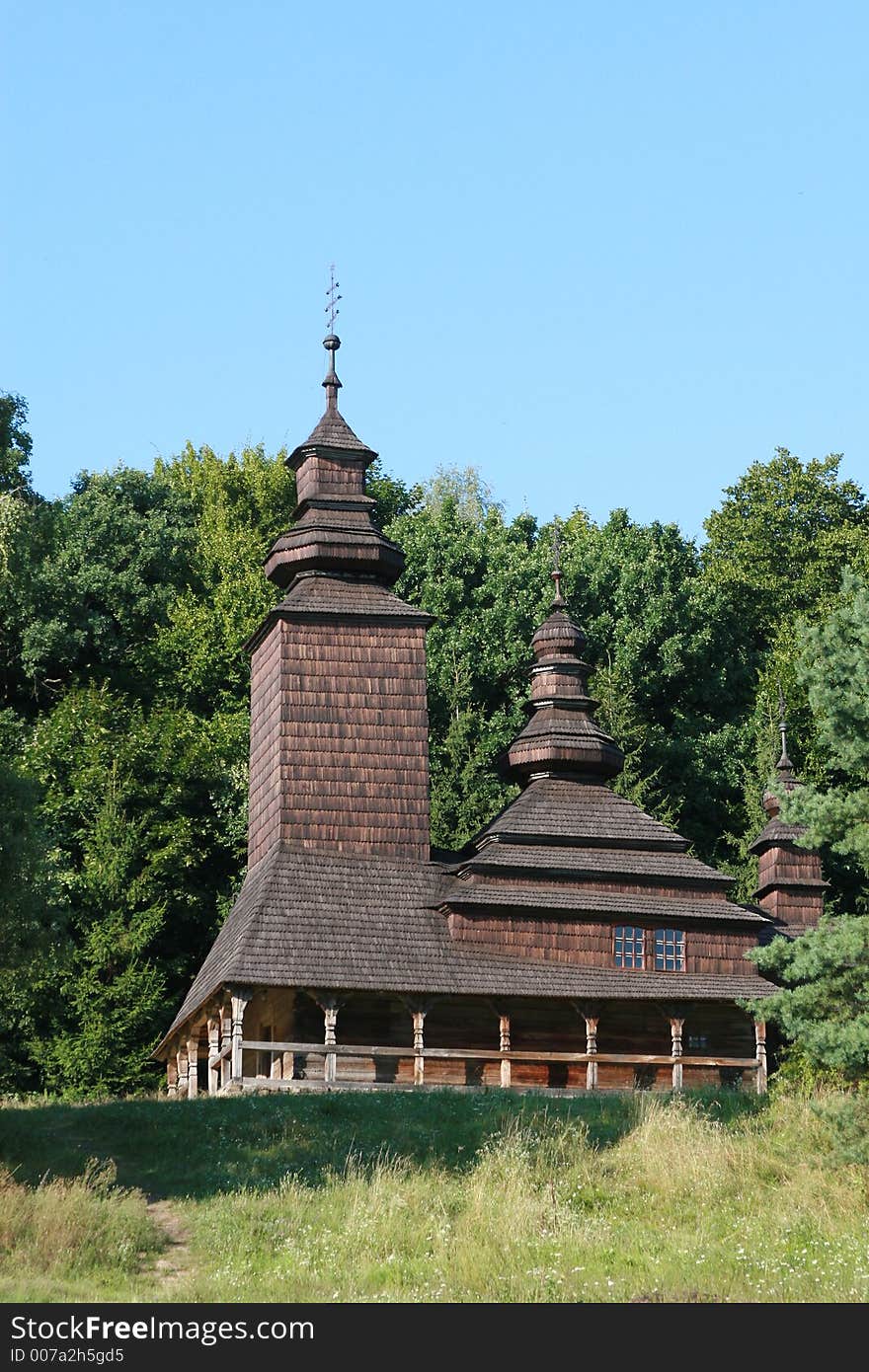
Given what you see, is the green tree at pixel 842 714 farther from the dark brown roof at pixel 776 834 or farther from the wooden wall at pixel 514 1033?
the dark brown roof at pixel 776 834

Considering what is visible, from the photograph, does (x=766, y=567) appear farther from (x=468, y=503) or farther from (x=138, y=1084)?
(x=138, y=1084)

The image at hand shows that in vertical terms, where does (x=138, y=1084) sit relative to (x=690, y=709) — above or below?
below

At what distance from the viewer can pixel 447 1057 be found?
118ft

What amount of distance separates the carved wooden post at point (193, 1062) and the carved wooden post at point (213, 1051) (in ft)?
1.81

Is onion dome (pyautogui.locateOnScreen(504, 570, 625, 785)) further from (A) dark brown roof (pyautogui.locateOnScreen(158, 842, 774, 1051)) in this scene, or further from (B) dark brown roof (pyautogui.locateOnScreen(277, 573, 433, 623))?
(A) dark brown roof (pyautogui.locateOnScreen(158, 842, 774, 1051))

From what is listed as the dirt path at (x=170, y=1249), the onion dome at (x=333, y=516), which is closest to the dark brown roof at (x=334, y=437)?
the onion dome at (x=333, y=516)

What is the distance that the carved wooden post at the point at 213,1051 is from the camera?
120 ft

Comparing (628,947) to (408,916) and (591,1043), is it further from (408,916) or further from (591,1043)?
(408,916)

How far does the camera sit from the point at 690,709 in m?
57.1

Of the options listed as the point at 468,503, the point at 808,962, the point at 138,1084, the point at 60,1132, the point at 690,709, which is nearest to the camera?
the point at 808,962

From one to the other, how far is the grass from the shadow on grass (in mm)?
56

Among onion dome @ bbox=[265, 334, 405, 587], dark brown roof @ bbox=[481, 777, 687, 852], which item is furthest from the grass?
onion dome @ bbox=[265, 334, 405, 587]
